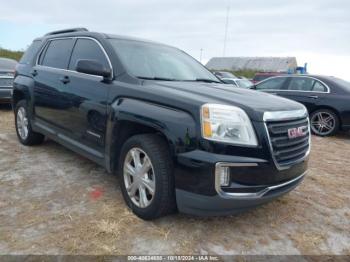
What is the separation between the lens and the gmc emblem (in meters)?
2.97

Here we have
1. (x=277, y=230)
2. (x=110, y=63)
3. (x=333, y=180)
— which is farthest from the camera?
(x=333, y=180)

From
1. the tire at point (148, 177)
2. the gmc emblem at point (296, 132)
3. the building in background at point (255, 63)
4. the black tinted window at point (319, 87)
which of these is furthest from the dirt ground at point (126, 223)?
the building in background at point (255, 63)

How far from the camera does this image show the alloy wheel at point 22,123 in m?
5.44

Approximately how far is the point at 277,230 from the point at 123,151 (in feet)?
5.38

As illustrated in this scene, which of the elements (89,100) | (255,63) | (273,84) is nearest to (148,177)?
(89,100)

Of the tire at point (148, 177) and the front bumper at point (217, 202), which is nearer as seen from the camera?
the front bumper at point (217, 202)

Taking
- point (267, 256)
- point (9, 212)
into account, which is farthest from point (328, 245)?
point (9, 212)

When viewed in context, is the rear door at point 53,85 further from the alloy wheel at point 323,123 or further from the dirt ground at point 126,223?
the alloy wheel at point 323,123

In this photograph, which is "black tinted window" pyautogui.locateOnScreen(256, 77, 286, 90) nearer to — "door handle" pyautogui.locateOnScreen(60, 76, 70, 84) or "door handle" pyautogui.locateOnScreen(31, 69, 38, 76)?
"door handle" pyautogui.locateOnScreen(31, 69, 38, 76)

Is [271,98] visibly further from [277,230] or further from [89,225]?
[89,225]

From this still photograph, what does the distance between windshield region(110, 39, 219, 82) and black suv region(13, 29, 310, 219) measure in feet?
0.05

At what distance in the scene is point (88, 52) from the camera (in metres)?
4.02

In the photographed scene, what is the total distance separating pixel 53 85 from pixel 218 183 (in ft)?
9.26

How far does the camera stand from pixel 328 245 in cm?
296
